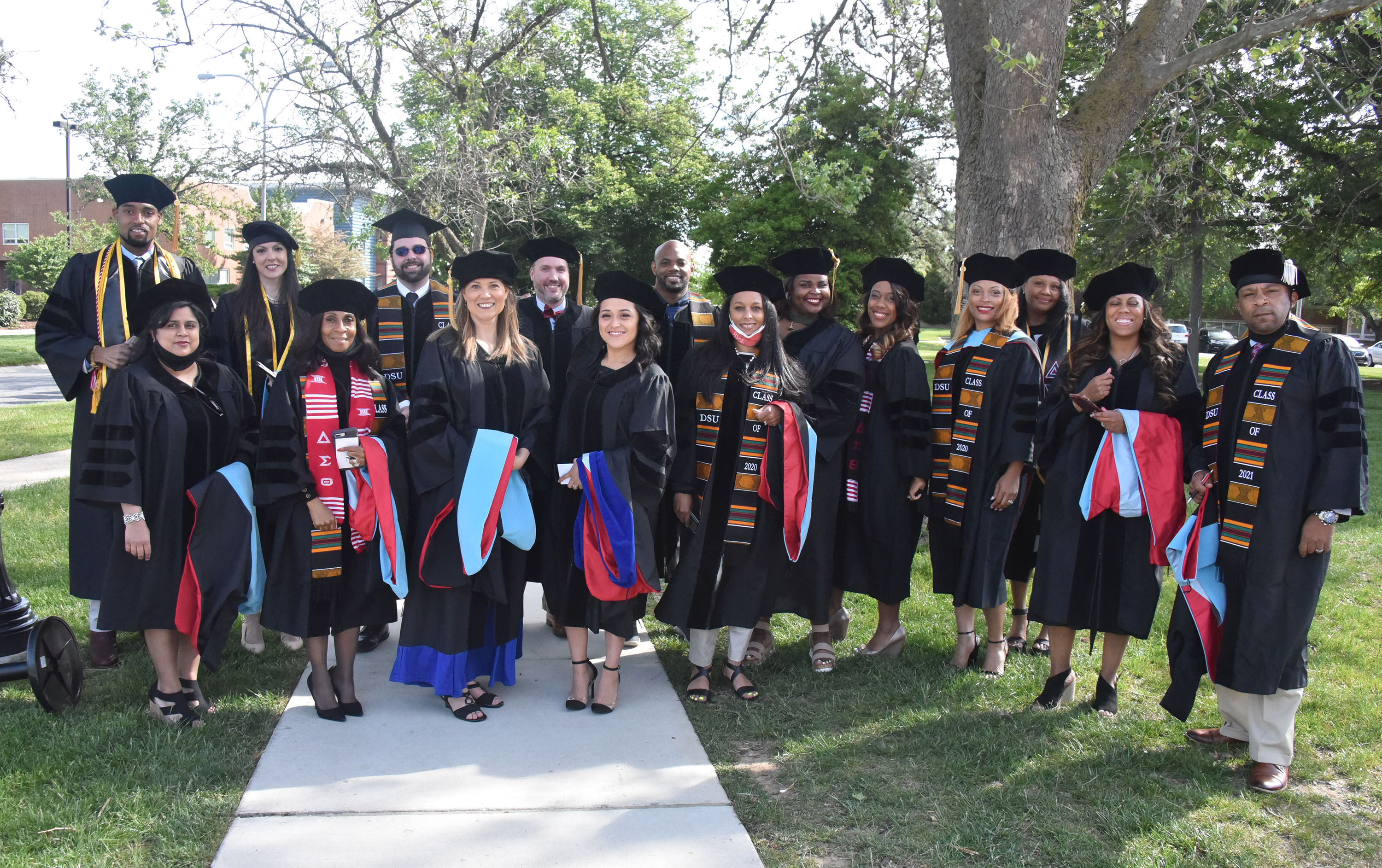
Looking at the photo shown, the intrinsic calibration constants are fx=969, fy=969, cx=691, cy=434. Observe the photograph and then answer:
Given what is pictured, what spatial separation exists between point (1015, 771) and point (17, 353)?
2903cm

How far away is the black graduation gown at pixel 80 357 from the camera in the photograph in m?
4.77

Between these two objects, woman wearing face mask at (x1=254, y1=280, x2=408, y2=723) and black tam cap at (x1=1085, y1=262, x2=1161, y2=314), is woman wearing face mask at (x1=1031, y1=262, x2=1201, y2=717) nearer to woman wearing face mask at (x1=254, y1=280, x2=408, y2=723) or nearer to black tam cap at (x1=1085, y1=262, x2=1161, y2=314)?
black tam cap at (x1=1085, y1=262, x2=1161, y2=314)

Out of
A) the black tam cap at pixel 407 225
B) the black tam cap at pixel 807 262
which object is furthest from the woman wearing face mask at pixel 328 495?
the black tam cap at pixel 807 262

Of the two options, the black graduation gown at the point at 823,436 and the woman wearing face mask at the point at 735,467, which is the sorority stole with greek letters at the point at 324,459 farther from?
the black graduation gown at the point at 823,436

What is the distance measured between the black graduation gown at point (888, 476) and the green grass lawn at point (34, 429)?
33.6 ft

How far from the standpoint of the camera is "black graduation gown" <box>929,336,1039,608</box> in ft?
15.5

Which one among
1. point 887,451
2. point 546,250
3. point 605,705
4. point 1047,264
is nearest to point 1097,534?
point 887,451

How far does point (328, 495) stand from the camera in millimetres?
4238

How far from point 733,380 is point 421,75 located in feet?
26.7

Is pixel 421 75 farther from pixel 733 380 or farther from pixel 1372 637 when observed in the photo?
pixel 1372 637

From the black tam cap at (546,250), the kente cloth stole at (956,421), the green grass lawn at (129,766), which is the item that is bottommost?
the green grass lawn at (129,766)

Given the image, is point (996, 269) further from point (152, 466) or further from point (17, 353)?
point (17, 353)

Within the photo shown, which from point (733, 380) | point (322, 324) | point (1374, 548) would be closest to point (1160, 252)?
point (1374, 548)

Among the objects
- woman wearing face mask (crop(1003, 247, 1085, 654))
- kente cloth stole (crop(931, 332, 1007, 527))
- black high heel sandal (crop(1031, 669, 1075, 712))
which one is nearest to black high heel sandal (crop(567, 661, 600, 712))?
kente cloth stole (crop(931, 332, 1007, 527))
